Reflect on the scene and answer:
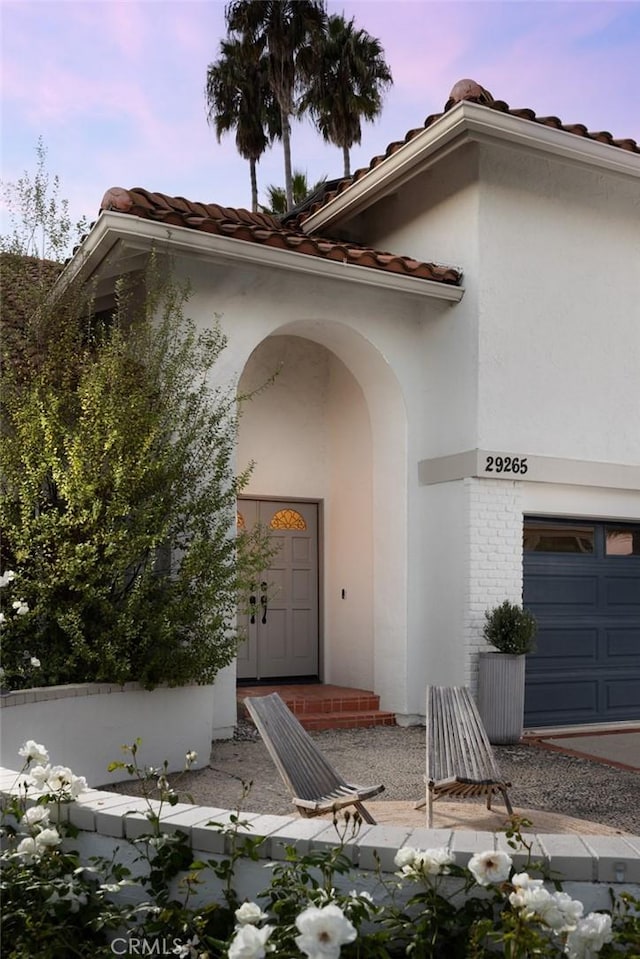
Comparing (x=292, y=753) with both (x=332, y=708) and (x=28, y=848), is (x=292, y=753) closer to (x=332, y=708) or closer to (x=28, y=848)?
(x=28, y=848)

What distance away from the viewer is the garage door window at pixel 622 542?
10.2 meters

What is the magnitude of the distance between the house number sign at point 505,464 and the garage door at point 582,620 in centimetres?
70

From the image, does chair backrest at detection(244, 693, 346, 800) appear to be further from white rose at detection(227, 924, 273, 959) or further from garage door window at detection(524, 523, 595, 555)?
garage door window at detection(524, 523, 595, 555)

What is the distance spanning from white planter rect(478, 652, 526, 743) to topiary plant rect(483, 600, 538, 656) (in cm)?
9

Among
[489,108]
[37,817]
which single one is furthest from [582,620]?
[37,817]

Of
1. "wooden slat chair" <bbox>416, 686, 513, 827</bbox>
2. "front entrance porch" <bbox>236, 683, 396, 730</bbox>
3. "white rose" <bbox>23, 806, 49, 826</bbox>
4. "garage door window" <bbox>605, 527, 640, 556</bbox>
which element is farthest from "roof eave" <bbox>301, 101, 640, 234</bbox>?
"white rose" <bbox>23, 806, 49, 826</bbox>

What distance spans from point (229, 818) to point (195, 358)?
5284 mm

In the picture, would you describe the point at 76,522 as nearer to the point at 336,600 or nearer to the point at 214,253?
the point at 214,253

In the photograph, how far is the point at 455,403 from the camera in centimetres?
920

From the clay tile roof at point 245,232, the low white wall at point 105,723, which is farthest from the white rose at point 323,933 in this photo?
the clay tile roof at point 245,232

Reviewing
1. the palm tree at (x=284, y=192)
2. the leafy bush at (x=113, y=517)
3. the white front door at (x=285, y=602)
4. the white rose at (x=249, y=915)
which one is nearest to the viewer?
the white rose at (x=249, y=915)

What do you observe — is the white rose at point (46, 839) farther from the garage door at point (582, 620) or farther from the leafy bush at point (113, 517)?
the garage door at point (582, 620)

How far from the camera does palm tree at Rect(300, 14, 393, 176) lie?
22.0 m

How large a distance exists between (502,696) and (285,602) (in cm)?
303
